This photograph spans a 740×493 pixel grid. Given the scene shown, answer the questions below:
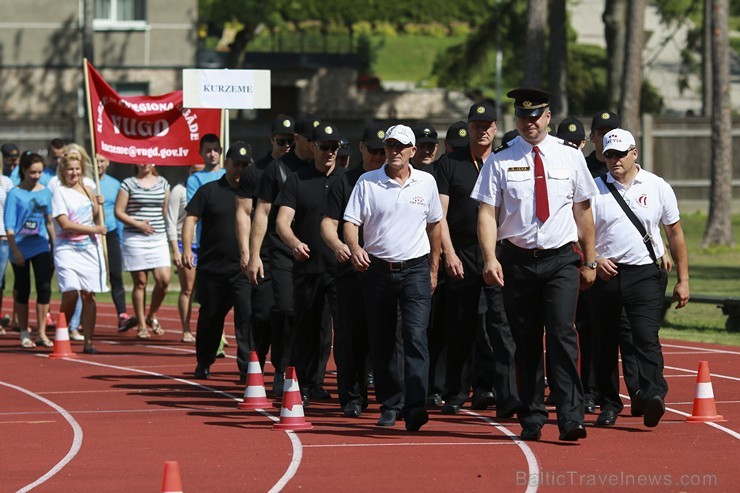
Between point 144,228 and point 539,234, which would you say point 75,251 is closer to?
point 144,228

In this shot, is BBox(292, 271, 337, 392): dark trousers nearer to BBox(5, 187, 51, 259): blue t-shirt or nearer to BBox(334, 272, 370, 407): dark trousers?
BBox(334, 272, 370, 407): dark trousers

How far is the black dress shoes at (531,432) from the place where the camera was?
1053 centimetres

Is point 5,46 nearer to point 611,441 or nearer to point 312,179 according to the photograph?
point 312,179

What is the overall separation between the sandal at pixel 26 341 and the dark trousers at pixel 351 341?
6.25 m

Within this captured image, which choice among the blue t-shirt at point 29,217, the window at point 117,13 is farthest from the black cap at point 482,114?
the window at point 117,13

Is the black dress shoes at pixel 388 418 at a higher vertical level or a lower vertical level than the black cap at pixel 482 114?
lower

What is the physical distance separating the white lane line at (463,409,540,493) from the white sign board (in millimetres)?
6291

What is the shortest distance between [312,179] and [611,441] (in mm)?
3334

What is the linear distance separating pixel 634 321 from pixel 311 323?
2.72 metres

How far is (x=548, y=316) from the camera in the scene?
10531 mm

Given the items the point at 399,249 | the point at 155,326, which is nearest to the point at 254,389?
the point at 399,249

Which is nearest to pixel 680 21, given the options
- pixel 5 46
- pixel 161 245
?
pixel 5 46

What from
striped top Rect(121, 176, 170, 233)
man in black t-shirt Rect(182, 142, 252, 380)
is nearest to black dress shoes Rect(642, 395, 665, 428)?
man in black t-shirt Rect(182, 142, 252, 380)

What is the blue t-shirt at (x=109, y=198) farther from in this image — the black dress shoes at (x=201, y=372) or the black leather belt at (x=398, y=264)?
the black leather belt at (x=398, y=264)
